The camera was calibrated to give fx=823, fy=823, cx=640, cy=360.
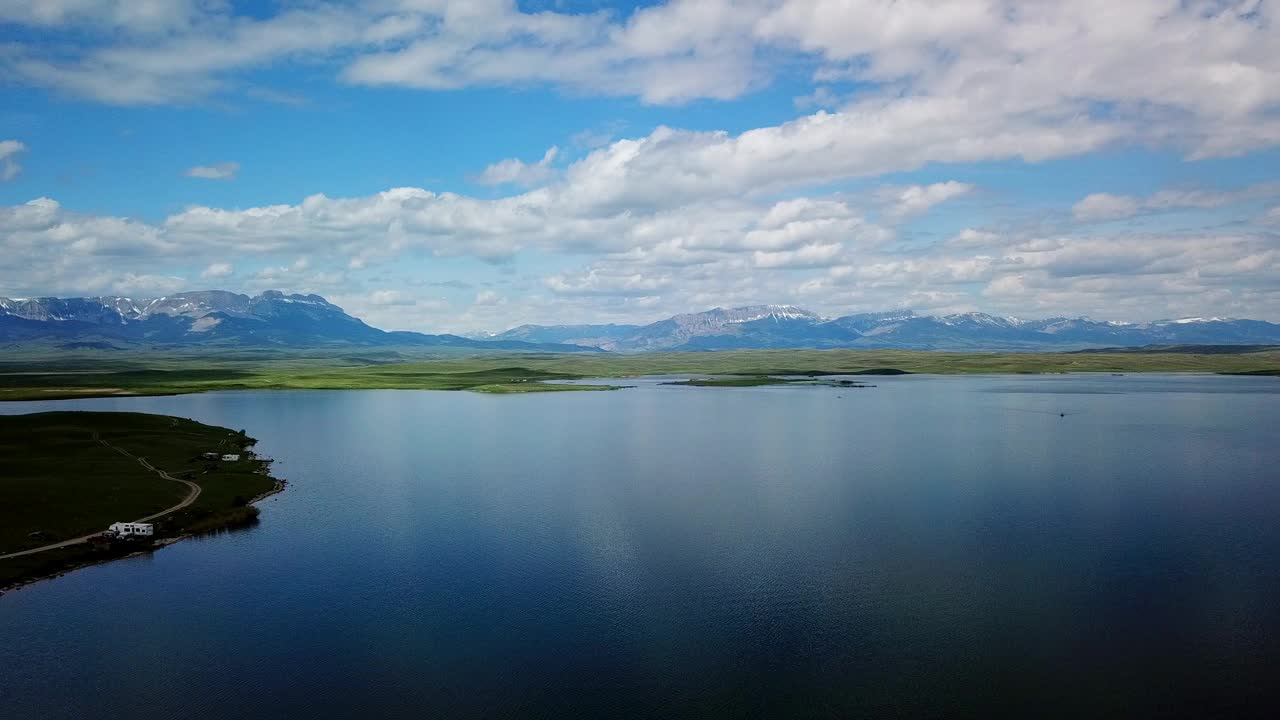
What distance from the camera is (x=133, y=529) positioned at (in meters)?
61.7

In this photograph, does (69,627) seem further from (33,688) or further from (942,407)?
(942,407)

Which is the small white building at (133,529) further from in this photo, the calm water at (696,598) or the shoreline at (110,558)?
the calm water at (696,598)

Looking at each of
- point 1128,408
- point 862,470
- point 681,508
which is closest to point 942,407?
point 1128,408

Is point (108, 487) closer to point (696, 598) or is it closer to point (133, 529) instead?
point (133, 529)

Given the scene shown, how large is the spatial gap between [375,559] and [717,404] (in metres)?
129

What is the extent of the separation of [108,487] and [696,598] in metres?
62.1

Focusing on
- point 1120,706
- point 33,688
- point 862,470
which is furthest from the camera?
point 862,470

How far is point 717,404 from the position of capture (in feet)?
593

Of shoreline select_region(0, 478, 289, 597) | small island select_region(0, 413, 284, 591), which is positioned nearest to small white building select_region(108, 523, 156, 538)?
small island select_region(0, 413, 284, 591)

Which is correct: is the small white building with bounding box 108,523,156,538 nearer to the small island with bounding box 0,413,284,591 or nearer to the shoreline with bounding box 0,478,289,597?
the small island with bounding box 0,413,284,591

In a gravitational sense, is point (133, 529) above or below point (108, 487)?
below

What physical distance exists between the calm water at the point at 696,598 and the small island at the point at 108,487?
13.0ft

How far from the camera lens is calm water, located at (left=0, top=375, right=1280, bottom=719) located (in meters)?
36.2

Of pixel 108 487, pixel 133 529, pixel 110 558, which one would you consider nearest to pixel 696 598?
pixel 110 558
